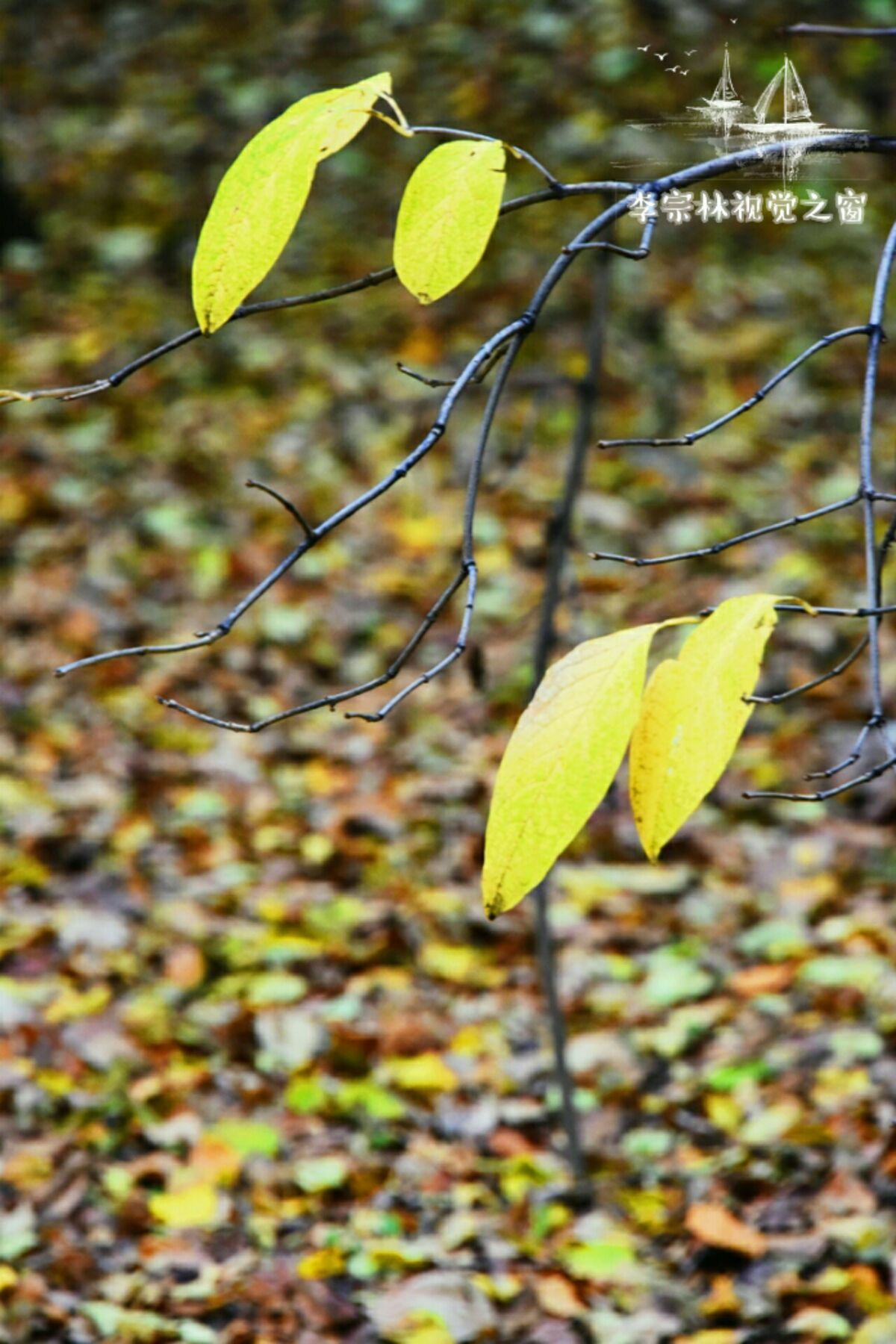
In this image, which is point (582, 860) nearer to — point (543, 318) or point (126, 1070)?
point (126, 1070)

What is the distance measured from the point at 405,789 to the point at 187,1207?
1.40 metres

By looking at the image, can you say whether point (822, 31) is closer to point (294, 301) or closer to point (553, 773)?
point (294, 301)

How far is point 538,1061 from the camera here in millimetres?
2602

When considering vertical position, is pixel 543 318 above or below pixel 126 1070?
above

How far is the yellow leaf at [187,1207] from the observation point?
218 cm

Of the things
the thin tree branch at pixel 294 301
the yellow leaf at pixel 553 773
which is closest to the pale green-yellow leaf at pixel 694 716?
the yellow leaf at pixel 553 773

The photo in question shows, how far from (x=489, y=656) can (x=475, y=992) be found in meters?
1.29

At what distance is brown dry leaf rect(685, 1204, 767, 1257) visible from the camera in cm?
200

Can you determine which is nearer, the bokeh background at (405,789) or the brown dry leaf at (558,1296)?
the brown dry leaf at (558,1296)

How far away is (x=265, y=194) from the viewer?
0.68 meters

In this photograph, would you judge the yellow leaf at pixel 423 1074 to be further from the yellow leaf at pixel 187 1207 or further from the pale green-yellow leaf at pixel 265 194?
the pale green-yellow leaf at pixel 265 194

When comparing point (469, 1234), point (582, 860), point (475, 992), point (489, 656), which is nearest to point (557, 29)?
point (489, 656)

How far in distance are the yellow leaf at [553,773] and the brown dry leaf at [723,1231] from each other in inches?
64.1

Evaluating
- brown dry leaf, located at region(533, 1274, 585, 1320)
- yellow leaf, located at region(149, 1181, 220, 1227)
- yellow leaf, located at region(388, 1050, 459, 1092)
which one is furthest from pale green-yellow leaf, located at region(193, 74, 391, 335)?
yellow leaf, located at region(388, 1050, 459, 1092)
